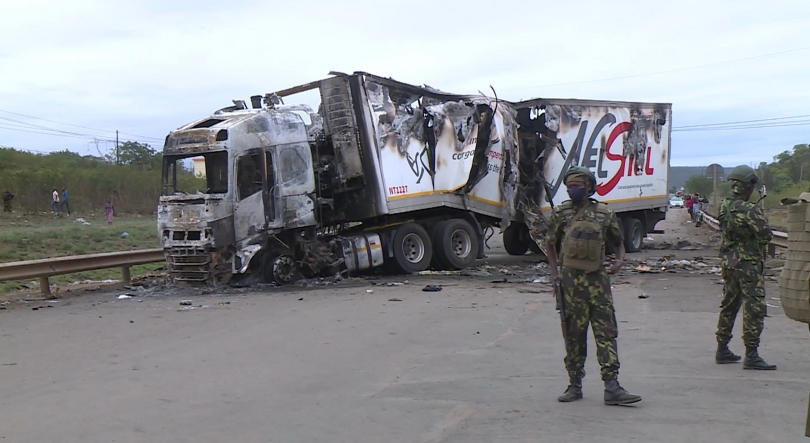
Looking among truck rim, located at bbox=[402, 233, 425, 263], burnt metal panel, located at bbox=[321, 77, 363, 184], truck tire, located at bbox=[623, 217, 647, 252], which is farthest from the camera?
truck tire, located at bbox=[623, 217, 647, 252]

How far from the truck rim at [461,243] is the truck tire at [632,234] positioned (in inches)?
212

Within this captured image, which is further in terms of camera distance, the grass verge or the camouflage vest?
the grass verge

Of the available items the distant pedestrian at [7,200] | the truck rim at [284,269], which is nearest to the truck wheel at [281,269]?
the truck rim at [284,269]

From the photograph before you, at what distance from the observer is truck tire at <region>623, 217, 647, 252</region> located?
21.3 m

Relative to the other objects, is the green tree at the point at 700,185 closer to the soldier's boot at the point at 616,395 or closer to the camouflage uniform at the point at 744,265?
the camouflage uniform at the point at 744,265

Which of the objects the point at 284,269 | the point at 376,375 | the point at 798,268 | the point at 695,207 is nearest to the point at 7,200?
the point at 284,269

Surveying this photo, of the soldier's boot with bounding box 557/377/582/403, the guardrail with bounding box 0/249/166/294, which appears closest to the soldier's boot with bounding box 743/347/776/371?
the soldier's boot with bounding box 557/377/582/403

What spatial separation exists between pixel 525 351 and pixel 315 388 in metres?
2.40

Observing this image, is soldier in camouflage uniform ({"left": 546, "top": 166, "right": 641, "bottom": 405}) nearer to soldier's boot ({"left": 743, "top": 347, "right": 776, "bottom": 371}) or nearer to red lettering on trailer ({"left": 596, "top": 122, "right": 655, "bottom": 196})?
soldier's boot ({"left": 743, "top": 347, "right": 776, "bottom": 371})

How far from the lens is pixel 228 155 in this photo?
14.0 meters

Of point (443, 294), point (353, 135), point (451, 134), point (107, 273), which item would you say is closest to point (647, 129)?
point (451, 134)

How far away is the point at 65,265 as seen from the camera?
13.8 meters

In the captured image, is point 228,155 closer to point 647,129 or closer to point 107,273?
point 107,273

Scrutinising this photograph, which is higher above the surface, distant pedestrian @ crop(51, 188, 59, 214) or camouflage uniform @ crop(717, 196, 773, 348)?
camouflage uniform @ crop(717, 196, 773, 348)
